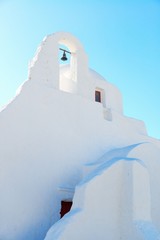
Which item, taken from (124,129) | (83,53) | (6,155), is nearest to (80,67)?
(83,53)

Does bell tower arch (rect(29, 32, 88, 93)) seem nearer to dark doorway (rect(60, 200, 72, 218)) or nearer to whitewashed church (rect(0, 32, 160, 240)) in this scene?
whitewashed church (rect(0, 32, 160, 240))

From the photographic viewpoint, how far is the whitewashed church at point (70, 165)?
17.4 ft

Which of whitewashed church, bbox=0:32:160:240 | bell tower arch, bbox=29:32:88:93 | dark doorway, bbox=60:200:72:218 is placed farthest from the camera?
bell tower arch, bbox=29:32:88:93

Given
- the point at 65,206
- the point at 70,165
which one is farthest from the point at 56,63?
the point at 65,206

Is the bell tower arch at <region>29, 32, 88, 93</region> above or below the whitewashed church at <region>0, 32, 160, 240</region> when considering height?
above

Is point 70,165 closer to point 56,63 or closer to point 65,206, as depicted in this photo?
point 65,206

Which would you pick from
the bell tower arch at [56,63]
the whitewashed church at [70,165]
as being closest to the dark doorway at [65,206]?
the whitewashed church at [70,165]

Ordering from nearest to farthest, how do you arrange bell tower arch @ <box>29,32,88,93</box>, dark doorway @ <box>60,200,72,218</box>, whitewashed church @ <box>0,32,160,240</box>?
whitewashed church @ <box>0,32,160,240</box>, dark doorway @ <box>60,200,72,218</box>, bell tower arch @ <box>29,32,88,93</box>

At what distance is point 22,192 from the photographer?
20.5 feet

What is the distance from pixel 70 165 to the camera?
23.8 ft

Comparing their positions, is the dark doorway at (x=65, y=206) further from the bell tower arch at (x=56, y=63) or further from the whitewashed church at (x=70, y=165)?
the bell tower arch at (x=56, y=63)

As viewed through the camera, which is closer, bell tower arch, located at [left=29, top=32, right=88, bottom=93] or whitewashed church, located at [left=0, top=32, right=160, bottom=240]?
whitewashed church, located at [left=0, top=32, right=160, bottom=240]

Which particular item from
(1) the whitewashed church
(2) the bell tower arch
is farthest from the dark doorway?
(2) the bell tower arch

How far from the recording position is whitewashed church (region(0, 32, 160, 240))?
529 centimetres
